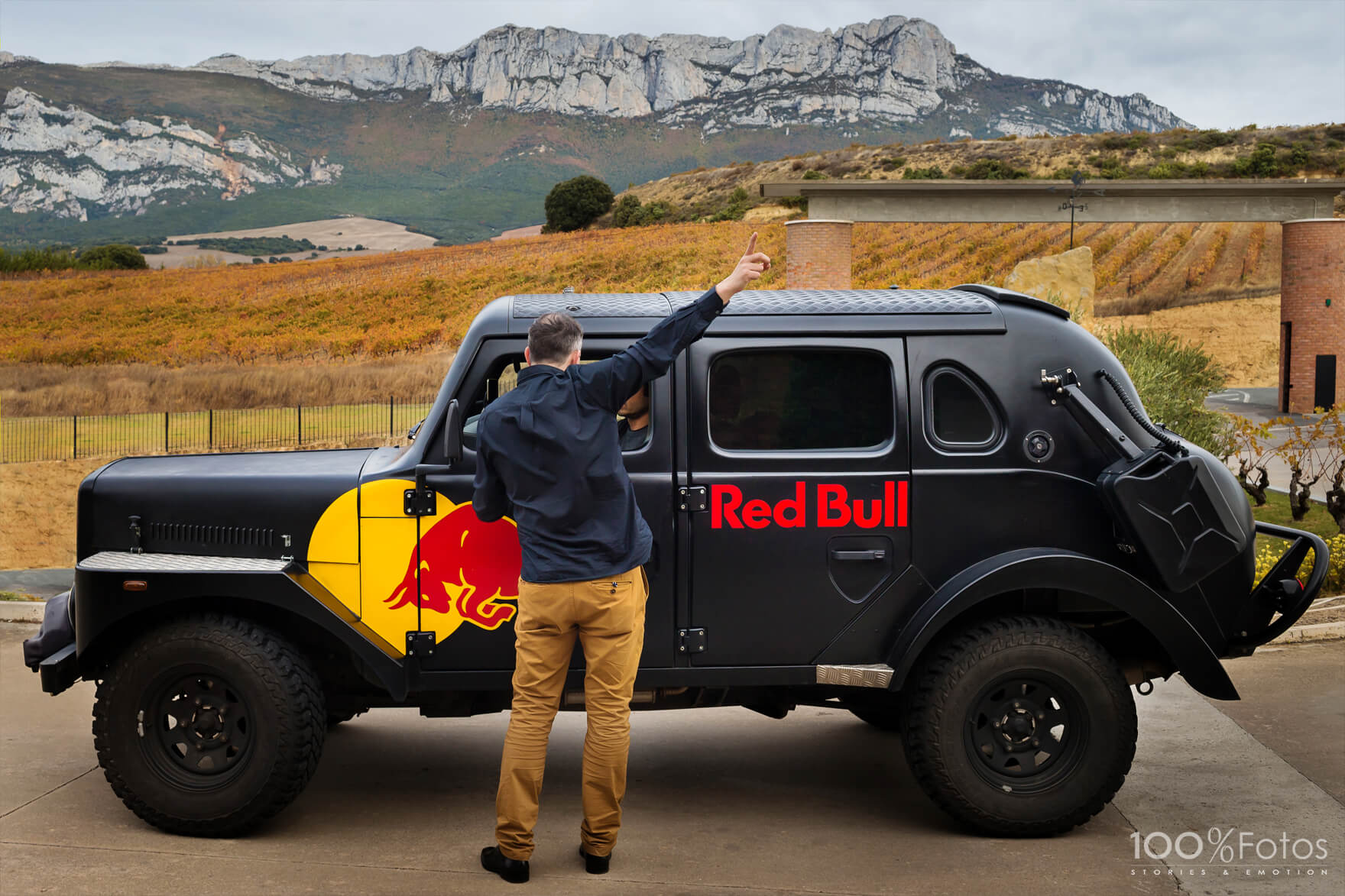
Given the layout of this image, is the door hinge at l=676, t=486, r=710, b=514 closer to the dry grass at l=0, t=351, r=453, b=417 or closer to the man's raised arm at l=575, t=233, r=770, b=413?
the man's raised arm at l=575, t=233, r=770, b=413

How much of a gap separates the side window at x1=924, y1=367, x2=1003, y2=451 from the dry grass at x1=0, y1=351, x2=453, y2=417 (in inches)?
1063

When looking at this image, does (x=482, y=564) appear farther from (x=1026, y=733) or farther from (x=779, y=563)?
(x=1026, y=733)

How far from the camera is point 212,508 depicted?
4.65 m

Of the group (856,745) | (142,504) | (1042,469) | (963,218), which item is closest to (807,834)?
(856,745)

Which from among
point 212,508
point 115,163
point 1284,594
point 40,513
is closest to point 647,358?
point 212,508

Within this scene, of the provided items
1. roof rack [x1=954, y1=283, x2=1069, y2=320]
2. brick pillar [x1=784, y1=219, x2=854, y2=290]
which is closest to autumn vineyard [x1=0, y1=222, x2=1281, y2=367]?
brick pillar [x1=784, y1=219, x2=854, y2=290]

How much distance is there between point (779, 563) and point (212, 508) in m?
2.36

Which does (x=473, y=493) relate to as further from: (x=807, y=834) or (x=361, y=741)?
(x=361, y=741)

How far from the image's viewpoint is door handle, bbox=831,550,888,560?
4.57 meters

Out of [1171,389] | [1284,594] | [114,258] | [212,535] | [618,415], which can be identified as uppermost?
[114,258]

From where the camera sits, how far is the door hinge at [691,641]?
4543 millimetres

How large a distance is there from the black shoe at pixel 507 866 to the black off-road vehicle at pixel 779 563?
675mm

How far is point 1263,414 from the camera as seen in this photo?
94.2ft

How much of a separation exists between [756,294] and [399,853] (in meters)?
2.71
